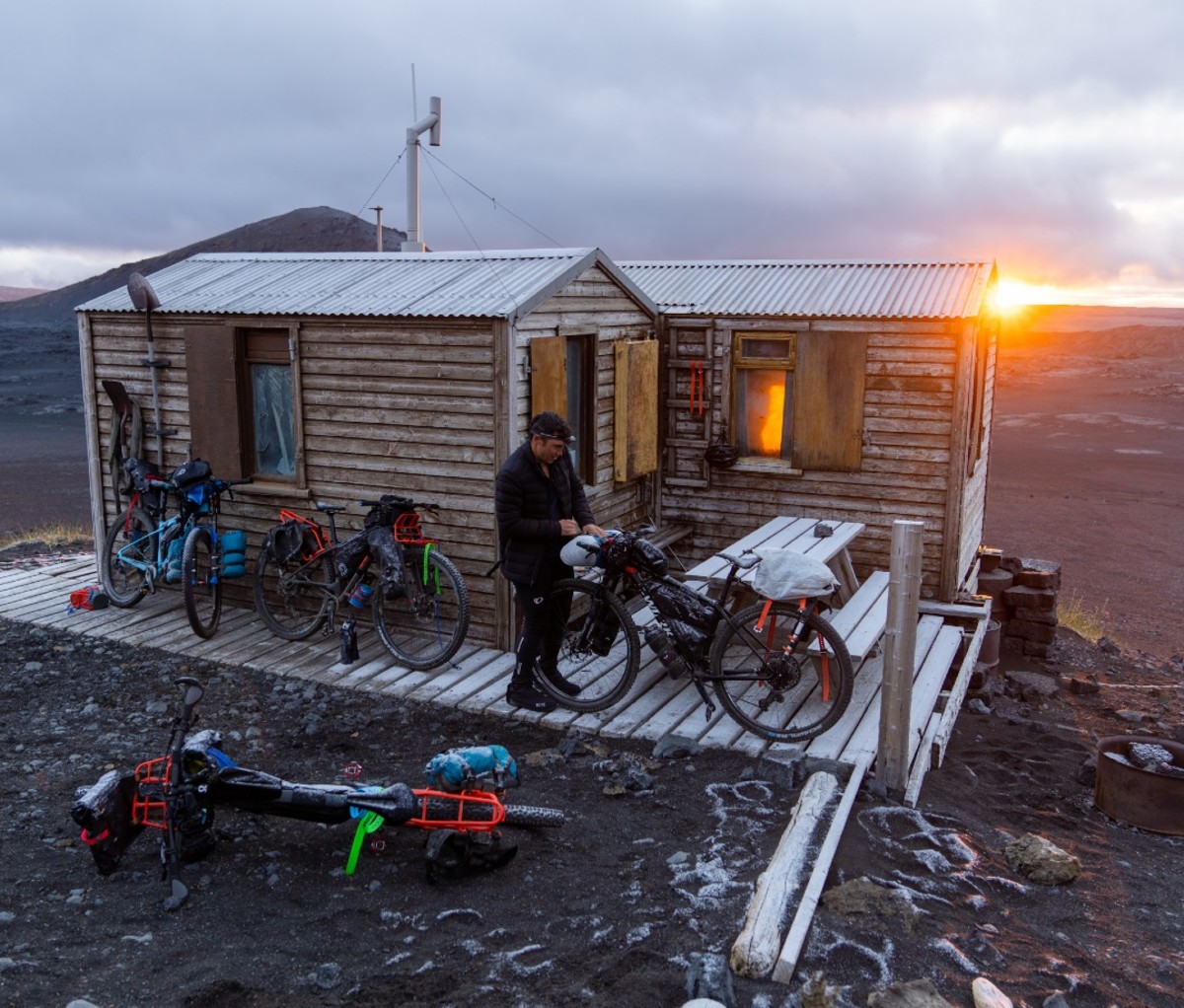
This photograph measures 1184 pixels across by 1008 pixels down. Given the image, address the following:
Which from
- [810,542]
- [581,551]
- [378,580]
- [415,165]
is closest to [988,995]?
[581,551]

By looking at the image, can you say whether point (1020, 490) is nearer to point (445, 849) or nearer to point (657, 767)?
point (657, 767)

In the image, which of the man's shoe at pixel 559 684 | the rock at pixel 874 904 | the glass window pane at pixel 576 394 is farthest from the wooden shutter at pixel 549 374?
the rock at pixel 874 904

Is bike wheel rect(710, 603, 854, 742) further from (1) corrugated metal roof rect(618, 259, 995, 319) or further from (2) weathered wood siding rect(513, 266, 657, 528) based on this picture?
(1) corrugated metal roof rect(618, 259, 995, 319)

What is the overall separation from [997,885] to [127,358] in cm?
807

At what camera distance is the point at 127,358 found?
9.52 meters

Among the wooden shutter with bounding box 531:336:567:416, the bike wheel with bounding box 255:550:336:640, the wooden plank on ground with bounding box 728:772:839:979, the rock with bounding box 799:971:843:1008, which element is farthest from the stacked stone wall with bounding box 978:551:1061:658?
the rock with bounding box 799:971:843:1008

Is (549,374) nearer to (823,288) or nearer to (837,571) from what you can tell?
(837,571)

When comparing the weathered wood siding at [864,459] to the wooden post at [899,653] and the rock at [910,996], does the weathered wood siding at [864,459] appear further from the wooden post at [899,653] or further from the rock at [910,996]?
the rock at [910,996]

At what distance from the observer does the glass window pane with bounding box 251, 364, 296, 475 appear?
8969 mm

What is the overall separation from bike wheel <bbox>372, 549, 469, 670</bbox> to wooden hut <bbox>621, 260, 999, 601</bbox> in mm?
3539

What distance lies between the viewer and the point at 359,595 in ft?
26.9

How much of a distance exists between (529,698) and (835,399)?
480 centimetres

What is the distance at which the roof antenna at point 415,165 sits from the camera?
1149 cm

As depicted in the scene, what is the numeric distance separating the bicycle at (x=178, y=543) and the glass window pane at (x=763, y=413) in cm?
479
